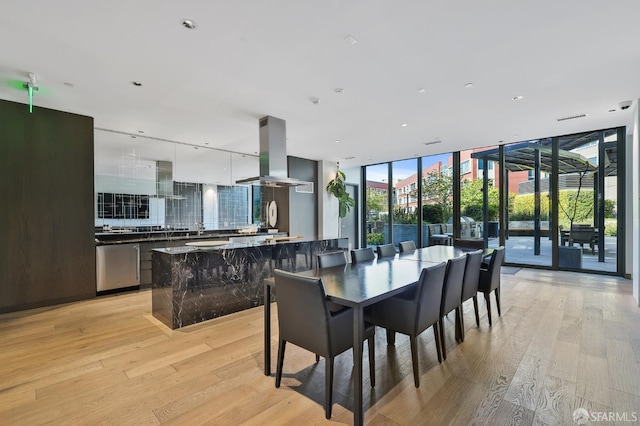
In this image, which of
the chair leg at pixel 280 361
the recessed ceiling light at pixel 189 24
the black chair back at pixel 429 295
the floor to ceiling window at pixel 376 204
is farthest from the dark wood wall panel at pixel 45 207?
the floor to ceiling window at pixel 376 204

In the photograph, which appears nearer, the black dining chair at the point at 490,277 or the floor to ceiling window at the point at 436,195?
the black dining chair at the point at 490,277

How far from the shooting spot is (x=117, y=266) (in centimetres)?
475

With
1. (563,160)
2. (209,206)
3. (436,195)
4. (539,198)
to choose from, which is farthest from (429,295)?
(436,195)

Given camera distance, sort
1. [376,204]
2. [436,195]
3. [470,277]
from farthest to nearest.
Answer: [376,204] < [436,195] < [470,277]

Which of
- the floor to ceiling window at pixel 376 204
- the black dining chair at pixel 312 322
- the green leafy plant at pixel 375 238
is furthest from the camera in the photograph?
the green leafy plant at pixel 375 238

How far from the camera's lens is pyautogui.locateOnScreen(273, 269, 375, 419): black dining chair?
1869mm

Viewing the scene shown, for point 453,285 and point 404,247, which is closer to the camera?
point 453,285

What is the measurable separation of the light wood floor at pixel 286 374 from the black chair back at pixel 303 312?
41cm

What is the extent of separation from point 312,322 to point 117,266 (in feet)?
14.0

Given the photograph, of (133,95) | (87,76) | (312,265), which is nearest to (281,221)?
(312,265)

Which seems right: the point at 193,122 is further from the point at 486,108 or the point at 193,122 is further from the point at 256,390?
the point at 486,108

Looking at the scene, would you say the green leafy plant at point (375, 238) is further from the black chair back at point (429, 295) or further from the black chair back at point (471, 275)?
the black chair back at point (429, 295)

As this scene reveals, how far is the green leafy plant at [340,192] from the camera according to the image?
7.99 meters

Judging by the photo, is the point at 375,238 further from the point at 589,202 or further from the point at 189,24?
the point at 189,24
